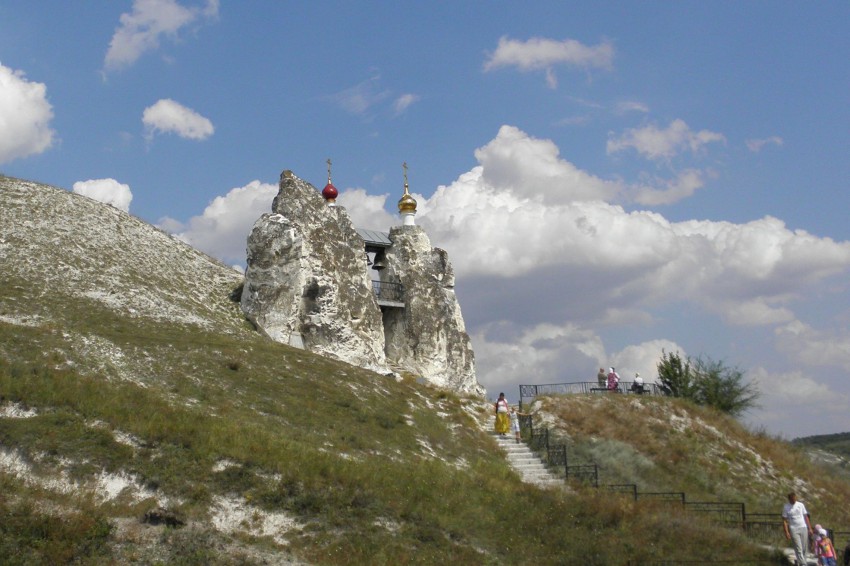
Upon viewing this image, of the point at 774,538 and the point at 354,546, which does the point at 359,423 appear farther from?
the point at 774,538

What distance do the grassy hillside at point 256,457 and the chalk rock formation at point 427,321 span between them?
6916 millimetres

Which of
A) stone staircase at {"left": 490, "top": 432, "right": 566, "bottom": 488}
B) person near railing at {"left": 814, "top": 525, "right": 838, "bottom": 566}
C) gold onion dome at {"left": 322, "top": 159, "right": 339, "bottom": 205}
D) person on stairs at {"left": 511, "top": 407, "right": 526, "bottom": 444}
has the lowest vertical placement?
person near railing at {"left": 814, "top": 525, "right": 838, "bottom": 566}

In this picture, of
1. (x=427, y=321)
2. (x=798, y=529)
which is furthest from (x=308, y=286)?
(x=798, y=529)

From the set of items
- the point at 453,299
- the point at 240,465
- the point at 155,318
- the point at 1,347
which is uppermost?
the point at 453,299

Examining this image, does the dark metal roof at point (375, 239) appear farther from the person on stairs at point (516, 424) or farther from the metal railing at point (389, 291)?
the person on stairs at point (516, 424)

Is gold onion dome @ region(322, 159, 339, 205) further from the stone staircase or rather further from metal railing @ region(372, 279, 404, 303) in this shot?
the stone staircase

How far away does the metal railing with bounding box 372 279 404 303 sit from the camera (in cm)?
4512

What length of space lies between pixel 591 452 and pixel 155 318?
17600 mm

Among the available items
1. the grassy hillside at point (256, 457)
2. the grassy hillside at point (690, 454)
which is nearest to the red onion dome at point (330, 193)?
the grassy hillside at point (256, 457)

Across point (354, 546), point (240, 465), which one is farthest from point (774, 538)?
point (240, 465)

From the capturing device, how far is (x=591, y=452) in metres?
32.7

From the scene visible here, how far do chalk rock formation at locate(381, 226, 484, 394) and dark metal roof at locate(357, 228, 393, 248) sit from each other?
1.13ft

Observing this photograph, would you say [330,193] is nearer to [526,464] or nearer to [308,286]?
[308,286]

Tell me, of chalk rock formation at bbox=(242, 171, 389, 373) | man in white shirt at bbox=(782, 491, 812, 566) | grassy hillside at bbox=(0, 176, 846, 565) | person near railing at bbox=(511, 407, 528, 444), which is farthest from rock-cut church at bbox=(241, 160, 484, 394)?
man in white shirt at bbox=(782, 491, 812, 566)
